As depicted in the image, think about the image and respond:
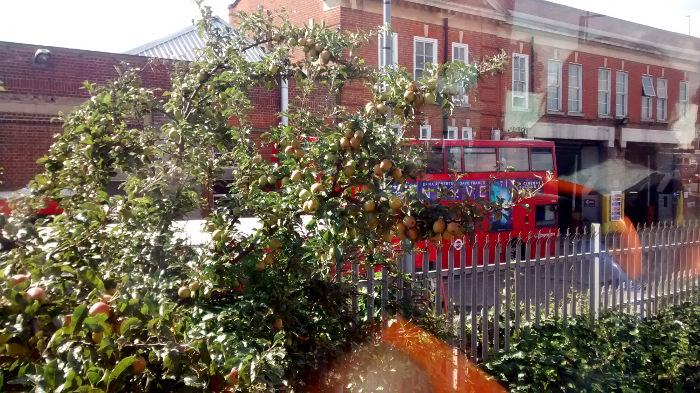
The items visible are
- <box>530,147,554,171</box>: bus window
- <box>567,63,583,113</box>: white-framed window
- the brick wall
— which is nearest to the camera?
<box>530,147,554,171</box>: bus window

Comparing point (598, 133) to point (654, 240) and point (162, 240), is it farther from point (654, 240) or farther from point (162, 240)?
point (162, 240)

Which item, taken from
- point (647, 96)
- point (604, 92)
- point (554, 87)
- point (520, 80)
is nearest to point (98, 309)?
point (520, 80)

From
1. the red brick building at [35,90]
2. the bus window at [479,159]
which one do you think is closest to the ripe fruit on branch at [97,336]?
the red brick building at [35,90]

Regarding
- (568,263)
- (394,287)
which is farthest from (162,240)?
(568,263)

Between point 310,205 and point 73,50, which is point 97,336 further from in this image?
point 73,50

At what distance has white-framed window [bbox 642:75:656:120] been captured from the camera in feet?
74.6

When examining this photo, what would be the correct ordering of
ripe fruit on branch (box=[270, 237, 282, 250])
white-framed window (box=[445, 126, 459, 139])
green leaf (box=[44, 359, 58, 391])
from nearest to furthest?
green leaf (box=[44, 359, 58, 391]), ripe fruit on branch (box=[270, 237, 282, 250]), white-framed window (box=[445, 126, 459, 139])

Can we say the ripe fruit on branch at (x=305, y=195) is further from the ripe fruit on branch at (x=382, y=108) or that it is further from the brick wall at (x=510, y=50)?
the brick wall at (x=510, y=50)

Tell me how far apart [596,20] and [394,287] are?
1835 centimetres

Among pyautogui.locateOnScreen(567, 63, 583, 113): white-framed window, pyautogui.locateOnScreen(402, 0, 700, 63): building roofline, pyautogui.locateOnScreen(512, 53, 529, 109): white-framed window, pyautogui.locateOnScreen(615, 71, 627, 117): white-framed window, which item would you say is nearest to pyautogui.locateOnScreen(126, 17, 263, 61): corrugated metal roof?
pyautogui.locateOnScreen(402, 0, 700, 63): building roofline

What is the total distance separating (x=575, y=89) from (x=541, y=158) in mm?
8410

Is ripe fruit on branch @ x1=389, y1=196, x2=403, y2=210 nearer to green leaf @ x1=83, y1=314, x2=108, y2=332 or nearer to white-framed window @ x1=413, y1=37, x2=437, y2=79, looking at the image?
green leaf @ x1=83, y1=314, x2=108, y2=332

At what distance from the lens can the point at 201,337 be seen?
1.96m

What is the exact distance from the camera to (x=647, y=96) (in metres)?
23.3
